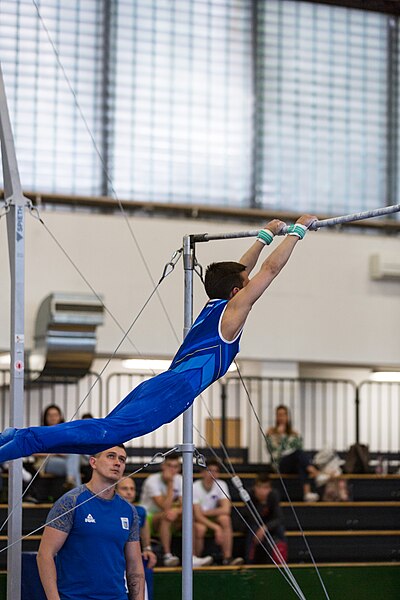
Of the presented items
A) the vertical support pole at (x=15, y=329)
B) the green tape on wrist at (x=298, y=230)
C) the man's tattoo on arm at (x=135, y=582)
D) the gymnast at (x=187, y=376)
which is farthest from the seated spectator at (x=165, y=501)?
the green tape on wrist at (x=298, y=230)

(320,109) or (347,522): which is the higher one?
(320,109)

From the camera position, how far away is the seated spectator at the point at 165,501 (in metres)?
7.84

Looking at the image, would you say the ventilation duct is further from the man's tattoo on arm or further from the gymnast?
the man's tattoo on arm

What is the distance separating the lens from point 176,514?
→ 26.1 feet

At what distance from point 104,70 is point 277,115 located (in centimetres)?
166

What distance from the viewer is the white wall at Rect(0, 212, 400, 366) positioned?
9617 mm

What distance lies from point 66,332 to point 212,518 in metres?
1.94

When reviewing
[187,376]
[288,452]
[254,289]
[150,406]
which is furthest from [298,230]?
[288,452]

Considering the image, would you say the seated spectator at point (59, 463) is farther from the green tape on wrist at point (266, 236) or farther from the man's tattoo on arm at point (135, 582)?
the green tape on wrist at point (266, 236)

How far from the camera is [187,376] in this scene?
471 cm

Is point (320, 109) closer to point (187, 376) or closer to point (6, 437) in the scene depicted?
point (187, 376)

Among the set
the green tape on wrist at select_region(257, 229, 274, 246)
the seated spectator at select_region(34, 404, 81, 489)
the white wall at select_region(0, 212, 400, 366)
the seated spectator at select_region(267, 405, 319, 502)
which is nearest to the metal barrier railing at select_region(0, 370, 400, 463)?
the white wall at select_region(0, 212, 400, 366)

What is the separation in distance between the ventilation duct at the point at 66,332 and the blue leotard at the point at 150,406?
424cm

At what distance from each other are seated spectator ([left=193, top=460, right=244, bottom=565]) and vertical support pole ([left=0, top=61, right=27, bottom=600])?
9.10 ft
